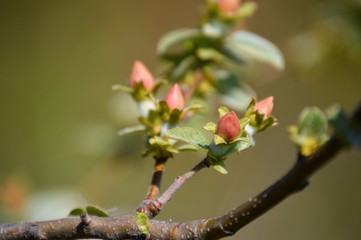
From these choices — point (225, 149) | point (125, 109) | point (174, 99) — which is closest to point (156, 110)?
point (174, 99)

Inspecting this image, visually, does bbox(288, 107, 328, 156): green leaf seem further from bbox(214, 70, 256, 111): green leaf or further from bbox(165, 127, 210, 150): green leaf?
bbox(214, 70, 256, 111): green leaf

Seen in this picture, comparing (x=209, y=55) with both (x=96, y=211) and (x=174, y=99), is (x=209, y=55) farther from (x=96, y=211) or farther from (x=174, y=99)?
(x=96, y=211)

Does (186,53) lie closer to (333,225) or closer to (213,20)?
(213,20)

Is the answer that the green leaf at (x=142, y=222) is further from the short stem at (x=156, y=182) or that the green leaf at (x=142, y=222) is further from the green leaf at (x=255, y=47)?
the green leaf at (x=255, y=47)

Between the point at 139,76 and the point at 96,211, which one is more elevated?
the point at 139,76

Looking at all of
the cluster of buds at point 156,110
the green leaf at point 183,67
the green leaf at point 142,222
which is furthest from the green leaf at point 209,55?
the green leaf at point 142,222
